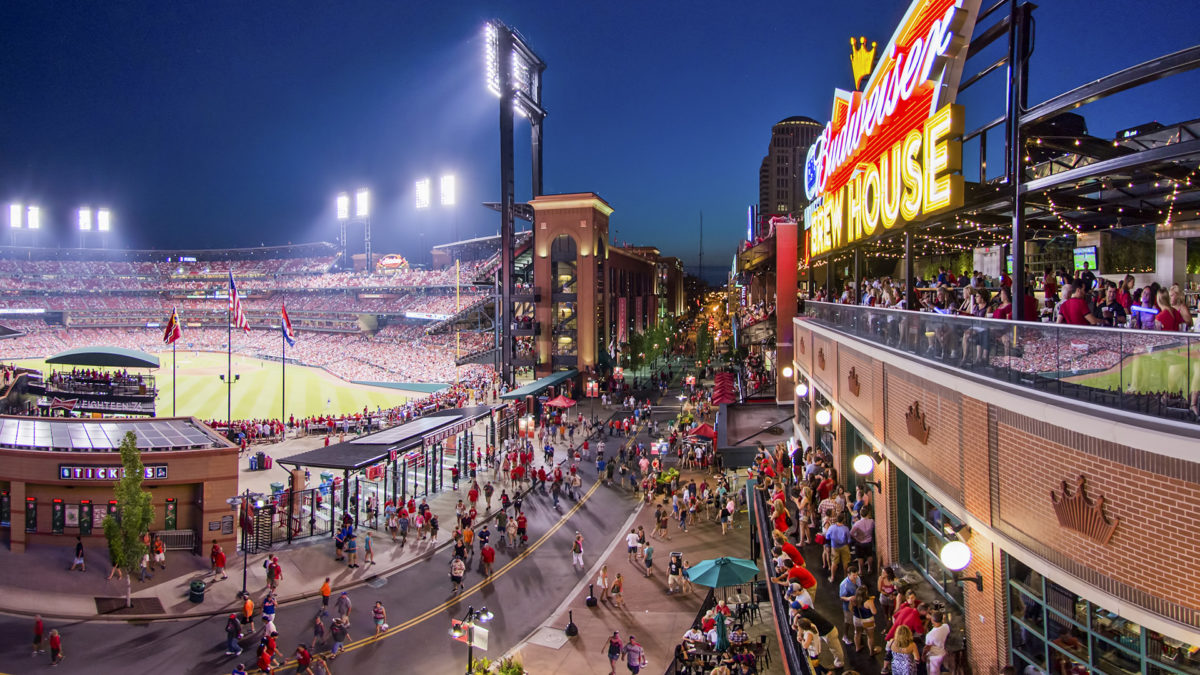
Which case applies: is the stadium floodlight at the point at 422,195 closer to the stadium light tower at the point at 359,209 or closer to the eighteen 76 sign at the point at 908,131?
the stadium light tower at the point at 359,209

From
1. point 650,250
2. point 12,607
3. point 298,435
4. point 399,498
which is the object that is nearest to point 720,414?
point 399,498

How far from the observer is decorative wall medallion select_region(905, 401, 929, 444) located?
10414mm

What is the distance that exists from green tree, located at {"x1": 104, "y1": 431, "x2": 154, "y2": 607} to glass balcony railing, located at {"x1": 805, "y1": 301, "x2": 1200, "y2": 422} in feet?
71.7

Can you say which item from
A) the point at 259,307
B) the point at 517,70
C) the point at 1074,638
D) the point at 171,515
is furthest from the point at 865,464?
the point at 259,307

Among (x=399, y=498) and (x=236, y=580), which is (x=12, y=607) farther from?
(x=399, y=498)

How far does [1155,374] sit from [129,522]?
944 inches

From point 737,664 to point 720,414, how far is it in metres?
16.2

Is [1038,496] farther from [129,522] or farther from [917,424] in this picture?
[129,522]

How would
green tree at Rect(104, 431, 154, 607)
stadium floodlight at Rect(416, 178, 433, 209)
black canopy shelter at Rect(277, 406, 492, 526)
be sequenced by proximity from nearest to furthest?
green tree at Rect(104, 431, 154, 607) < black canopy shelter at Rect(277, 406, 492, 526) < stadium floodlight at Rect(416, 178, 433, 209)

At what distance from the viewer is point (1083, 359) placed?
6559mm

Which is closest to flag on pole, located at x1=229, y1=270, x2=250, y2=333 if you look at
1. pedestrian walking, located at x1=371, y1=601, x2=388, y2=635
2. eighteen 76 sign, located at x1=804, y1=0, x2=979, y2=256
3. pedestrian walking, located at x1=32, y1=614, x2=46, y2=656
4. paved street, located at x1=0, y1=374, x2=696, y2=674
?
paved street, located at x1=0, y1=374, x2=696, y2=674

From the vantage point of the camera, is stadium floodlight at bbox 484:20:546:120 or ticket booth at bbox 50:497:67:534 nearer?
ticket booth at bbox 50:497:67:534

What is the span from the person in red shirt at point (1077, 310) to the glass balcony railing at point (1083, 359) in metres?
1.29

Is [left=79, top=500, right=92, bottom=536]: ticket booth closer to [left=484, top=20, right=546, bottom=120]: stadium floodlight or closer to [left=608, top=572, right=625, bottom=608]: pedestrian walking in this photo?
[left=608, top=572, right=625, bottom=608]: pedestrian walking
